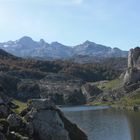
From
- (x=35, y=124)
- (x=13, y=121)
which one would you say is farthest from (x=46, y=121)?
(x=13, y=121)

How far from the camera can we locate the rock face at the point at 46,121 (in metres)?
41.9

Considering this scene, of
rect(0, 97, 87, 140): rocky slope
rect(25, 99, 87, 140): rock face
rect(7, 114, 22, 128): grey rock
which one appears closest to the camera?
rect(0, 97, 87, 140): rocky slope

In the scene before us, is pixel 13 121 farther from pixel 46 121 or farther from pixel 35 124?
pixel 46 121

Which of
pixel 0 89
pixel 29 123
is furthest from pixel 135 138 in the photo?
pixel 29 123

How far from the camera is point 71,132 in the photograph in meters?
46.5

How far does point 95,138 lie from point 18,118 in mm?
57723

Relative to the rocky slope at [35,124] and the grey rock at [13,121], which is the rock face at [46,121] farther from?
the grey rock at [13,121]

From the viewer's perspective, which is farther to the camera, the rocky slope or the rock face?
the rock face

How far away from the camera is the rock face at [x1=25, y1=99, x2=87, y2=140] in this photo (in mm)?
41938

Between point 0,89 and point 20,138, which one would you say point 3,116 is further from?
point 0,89

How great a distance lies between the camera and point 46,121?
42.6 m

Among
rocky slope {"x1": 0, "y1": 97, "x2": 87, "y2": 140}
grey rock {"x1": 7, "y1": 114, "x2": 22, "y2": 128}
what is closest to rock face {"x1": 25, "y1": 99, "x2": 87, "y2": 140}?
rocky slope {"x1": 0, "y1": 97, "x2": 87, "y2": 140}

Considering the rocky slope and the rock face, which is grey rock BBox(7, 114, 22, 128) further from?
the rock face

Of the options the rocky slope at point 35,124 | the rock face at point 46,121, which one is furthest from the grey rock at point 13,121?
the rock face at point 46,121
